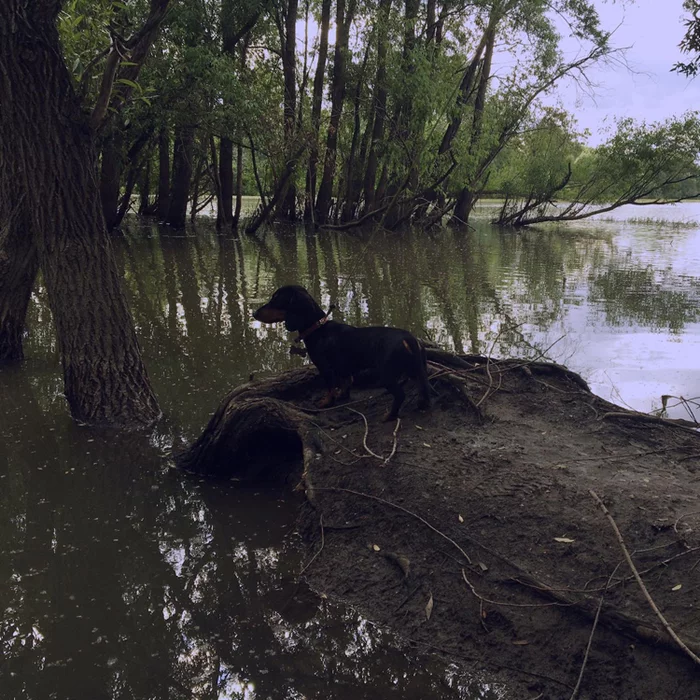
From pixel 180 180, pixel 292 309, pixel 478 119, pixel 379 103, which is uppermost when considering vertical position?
pixel 379 103

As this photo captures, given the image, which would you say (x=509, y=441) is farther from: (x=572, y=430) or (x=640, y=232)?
(x=640, y=232)

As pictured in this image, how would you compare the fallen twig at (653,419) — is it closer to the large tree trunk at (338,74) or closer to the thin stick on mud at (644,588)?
the thin stick on mud at (644,588)

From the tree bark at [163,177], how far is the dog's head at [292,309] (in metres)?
18.1

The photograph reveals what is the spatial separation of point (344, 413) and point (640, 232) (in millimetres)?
30498

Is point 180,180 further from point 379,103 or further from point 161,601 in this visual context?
point 161,601

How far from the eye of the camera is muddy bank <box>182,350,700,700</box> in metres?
2.74

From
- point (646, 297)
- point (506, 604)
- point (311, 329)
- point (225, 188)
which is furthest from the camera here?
point (225, 188)

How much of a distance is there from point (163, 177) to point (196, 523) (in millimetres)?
25415

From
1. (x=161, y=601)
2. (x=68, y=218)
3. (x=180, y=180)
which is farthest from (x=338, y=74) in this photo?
(x=161, y=601)

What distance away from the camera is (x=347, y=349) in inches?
184

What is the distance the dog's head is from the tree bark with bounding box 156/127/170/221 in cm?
1810

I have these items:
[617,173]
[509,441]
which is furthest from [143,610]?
[617,173]

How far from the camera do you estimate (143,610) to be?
10.6 feet

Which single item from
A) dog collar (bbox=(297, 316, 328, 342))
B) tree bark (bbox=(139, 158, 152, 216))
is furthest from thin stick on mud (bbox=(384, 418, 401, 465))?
tree bark (bbox=(139, 158, 152, 216))
